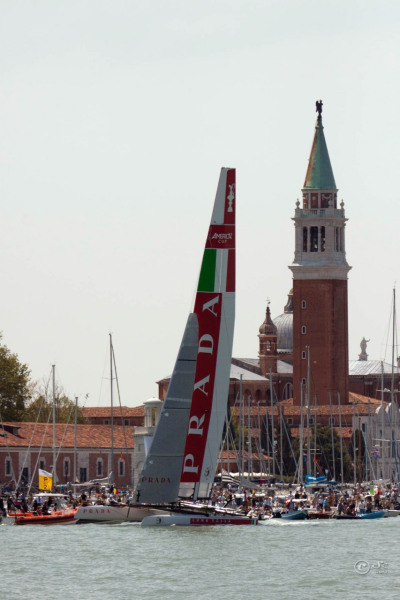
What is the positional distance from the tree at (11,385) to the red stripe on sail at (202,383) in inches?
2460

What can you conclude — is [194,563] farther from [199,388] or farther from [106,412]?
[106,412]

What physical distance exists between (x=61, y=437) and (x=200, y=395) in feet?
184

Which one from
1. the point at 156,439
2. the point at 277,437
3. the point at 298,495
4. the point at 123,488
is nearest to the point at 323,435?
the point at 277,437

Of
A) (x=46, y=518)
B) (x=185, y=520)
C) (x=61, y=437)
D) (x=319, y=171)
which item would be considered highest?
(x=319, y=171)

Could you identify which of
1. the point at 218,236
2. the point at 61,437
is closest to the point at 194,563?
the point at 218,236

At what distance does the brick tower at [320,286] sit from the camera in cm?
15825

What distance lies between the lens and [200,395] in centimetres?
6550

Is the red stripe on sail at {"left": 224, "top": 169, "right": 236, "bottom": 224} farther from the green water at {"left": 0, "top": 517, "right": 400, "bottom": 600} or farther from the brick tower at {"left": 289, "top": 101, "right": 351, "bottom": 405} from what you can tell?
the brick tower at {"left": 289, "top": 101, "right": 351, "bottom": 405}

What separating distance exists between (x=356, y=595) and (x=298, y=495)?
4282 cm

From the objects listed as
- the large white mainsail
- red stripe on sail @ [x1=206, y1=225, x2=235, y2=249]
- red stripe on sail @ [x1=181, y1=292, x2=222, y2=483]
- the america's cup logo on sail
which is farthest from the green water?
red stripe on sail @ [x1=206, y1=225, x2=235, y2=249]

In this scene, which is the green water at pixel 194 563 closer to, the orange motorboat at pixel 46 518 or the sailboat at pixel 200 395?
the orange motorboat at pixel 46 518

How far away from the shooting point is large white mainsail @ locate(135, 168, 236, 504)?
2566 inches

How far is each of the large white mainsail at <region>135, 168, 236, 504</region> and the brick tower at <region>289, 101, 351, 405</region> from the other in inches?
3603

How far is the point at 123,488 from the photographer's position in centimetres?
11988
